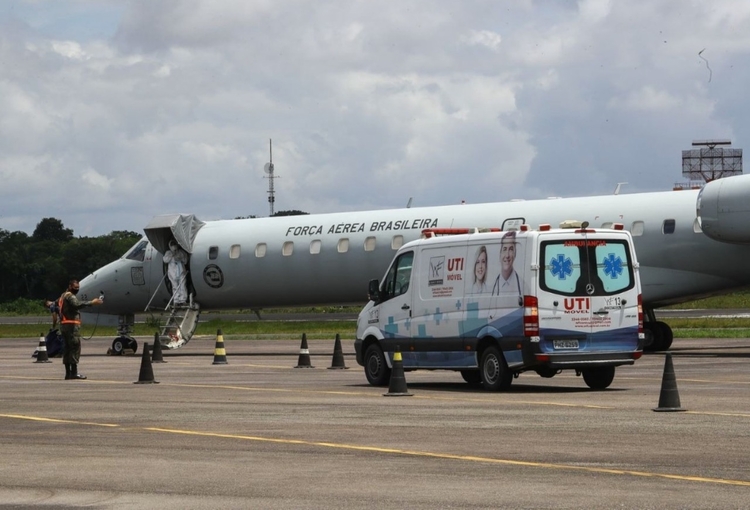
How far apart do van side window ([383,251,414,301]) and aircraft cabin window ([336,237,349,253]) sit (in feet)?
46.3

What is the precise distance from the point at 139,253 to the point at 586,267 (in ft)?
77.9

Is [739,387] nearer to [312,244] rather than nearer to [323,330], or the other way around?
[312,244]

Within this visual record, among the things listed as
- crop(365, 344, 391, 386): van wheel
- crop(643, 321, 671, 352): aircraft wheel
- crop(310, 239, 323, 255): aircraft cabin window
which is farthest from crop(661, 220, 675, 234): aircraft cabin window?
crop(365, 344, 391, 386): van wheel

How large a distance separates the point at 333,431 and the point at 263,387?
842 centimetres

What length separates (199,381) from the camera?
26.2m

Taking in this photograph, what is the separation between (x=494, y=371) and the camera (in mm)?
21875

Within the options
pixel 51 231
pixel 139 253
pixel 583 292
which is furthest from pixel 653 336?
pixel 51 231

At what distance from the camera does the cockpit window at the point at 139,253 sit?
4291 cm

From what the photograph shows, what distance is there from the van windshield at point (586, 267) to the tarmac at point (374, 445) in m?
1.61

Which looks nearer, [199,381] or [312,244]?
[199,381]

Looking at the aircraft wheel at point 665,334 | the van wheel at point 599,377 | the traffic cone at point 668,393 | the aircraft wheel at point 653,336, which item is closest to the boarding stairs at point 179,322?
the aircraft wheel at point 653,336

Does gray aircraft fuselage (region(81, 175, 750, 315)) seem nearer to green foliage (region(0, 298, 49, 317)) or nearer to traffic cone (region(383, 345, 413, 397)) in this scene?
traffic cone (region(383, 345, 413, 397))

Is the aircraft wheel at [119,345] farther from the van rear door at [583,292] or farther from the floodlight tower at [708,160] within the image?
the floodlight tower at [708,160]

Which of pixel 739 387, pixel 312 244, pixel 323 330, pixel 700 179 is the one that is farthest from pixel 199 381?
pixel 700 179
